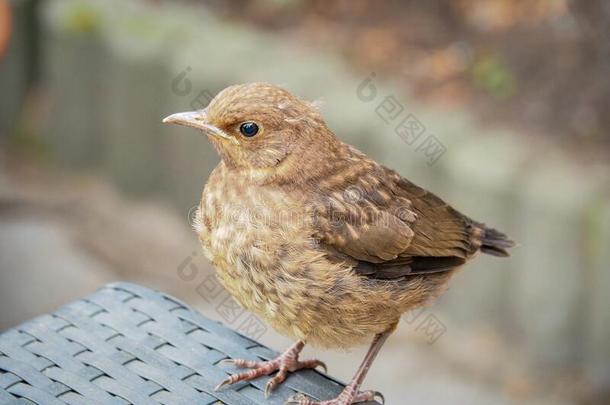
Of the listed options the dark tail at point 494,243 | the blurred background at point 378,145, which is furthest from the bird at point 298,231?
the blurred background at point 378,145

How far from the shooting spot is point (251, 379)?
11.8 ft

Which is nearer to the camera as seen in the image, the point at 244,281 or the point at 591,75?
the point at 244,281

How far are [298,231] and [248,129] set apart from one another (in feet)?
1.25

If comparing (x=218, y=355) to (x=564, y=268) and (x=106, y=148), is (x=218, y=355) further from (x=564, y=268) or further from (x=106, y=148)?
(x=106, y=148)

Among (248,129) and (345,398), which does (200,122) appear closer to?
(248,129)

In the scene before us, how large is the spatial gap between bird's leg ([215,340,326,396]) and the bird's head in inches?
26.1

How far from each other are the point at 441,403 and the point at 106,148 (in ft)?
10.7

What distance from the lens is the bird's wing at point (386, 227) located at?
3.77 meters

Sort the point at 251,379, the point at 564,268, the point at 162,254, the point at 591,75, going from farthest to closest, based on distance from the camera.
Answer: the point at 162,254
the point at 591,75
the point at 564,268
the point at 251,379

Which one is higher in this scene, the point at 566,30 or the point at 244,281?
the point at 566,30

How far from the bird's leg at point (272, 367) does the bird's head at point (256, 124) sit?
664 millimetres

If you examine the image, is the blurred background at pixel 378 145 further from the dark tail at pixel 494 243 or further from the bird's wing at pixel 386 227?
the bird's wing at pixel 386 227

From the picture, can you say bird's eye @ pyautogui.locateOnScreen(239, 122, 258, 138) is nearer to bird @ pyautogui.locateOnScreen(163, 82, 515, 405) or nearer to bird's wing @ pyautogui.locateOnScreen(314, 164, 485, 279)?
bird @ pyautogui.locateOnScreen(163, 82, 515, 405)

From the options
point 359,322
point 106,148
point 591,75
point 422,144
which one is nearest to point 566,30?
point 591,75
